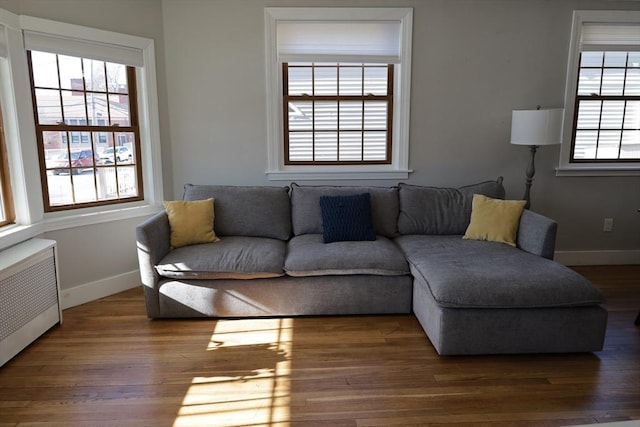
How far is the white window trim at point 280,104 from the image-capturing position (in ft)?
12.5

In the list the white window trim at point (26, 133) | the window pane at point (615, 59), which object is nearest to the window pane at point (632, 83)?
the window pane at point (615, 59)

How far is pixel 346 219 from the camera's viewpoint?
350 centimetres

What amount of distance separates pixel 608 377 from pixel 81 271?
3714 mm

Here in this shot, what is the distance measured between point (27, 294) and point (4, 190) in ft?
2.60

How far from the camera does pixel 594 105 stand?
163 inches

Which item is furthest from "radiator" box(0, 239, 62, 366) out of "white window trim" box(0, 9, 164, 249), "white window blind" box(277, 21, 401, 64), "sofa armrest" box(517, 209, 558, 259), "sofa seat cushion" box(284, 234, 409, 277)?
"sofa armrest" box(517, 209, 558, 259)

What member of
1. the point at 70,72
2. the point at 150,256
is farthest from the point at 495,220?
the point at 70,72

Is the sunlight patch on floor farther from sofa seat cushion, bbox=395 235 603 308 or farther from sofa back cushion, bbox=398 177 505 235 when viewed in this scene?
sofa back cushion, bbox=398 177 505 235

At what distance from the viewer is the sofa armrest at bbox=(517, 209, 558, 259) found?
3076 mm

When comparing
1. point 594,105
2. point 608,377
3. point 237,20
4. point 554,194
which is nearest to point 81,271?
point 237,20

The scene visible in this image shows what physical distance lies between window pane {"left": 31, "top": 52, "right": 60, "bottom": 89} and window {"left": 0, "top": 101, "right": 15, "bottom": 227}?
1.47 ft

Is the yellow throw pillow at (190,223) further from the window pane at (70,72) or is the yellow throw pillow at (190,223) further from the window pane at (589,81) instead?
the window pane at (589,81)

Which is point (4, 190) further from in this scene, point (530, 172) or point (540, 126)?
point (530, 172)

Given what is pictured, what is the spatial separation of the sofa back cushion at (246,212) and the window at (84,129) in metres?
0.65
